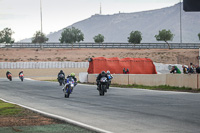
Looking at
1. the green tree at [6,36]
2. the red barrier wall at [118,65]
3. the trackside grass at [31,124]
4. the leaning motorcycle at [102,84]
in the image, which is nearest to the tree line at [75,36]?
the green tree at [6,36]

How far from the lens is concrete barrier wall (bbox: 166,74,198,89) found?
2755 centimetres

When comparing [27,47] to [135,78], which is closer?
[135,78]

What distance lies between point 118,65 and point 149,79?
1508cm

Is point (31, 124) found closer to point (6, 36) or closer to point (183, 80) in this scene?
point (183, 80)

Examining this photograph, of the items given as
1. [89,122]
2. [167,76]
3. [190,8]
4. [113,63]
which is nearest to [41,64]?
[113,63]

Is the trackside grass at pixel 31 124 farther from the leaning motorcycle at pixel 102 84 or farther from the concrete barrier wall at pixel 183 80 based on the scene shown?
the concrete barrier wall at pixel 183 80

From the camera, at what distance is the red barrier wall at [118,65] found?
46.8 m

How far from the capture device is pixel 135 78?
117 ft

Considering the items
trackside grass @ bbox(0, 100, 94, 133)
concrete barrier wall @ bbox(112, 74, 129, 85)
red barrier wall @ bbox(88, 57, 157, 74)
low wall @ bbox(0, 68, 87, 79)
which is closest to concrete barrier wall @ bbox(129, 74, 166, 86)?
concrete barrier wall @ bbox(112, 74, 129, 85)

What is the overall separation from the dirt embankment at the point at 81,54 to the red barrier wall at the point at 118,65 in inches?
1442

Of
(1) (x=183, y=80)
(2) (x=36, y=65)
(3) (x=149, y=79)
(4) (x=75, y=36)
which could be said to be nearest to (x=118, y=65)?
(3) (x=149, y=79)

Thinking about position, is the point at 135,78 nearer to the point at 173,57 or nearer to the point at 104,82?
the point at 104,82

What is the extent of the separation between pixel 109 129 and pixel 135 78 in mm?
25199

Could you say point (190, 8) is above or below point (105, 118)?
above
